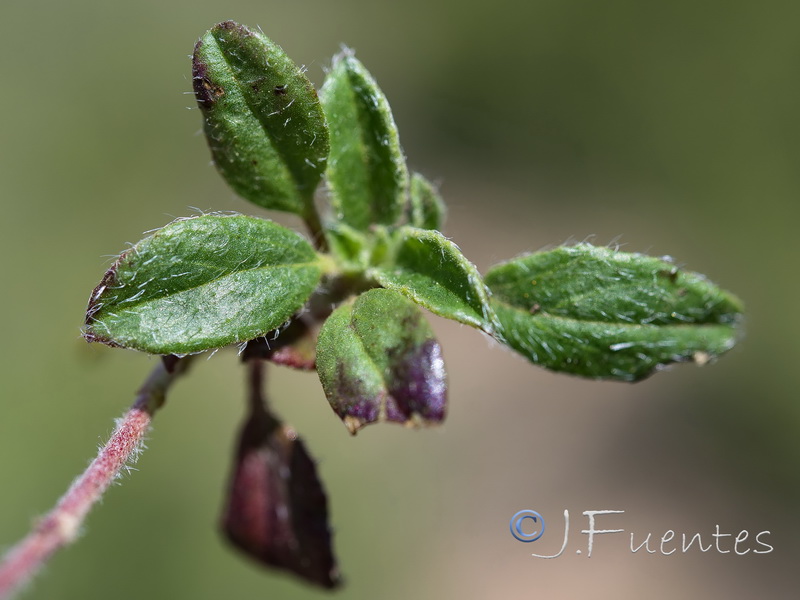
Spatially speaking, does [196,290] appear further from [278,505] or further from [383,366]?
[278,505]

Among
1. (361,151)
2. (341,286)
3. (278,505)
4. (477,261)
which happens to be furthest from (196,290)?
(477,261)

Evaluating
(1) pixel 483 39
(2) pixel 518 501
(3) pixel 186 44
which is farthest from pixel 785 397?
(3) pixel 186 44

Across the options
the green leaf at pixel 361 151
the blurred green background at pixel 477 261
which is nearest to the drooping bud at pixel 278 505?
the green leaf at pixel 361 151

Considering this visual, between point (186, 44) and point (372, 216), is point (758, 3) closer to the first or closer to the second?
point (186, 44)

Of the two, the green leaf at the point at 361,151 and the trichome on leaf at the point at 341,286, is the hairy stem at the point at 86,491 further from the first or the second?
the green leaf at the point at 361,151

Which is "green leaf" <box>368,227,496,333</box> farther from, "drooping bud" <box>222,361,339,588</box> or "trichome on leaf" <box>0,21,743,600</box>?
"drooping bud" <box>222,361,339,588</box>

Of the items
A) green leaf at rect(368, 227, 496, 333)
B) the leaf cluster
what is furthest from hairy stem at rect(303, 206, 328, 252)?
green leaf at rect(368, 227, 496, 333)
